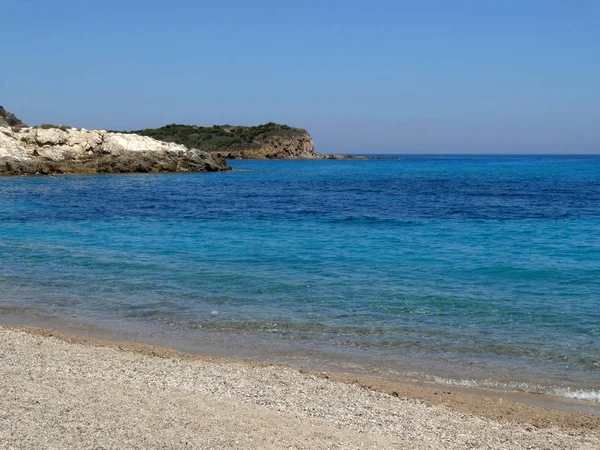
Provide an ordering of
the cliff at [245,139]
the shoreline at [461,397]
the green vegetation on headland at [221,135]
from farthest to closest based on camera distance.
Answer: the green vegetation on headland at [221,135] < the cliff at [245,139] < the shoreline at [461,397]

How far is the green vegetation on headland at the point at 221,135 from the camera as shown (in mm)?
146375

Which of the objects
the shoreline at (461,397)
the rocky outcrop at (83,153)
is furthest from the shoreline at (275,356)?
the rocky outcrop at (83,153)

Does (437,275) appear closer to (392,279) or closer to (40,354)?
(392,279)

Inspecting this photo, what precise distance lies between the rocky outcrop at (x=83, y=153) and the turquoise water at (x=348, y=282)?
92.4 ft

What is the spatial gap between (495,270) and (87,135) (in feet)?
182

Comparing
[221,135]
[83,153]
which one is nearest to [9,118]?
[83,153]

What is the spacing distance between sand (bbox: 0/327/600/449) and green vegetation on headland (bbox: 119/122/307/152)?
135135mm

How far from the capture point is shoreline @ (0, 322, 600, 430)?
26.2 ft

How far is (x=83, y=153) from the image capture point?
212ft

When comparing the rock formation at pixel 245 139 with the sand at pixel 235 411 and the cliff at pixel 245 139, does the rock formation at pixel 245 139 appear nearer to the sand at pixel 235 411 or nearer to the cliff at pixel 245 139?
the cliff at pixel 245 139

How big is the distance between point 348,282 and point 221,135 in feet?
478

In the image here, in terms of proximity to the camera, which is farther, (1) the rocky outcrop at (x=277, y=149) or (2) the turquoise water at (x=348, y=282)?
(1) the rocky outcrop at (x=277, y=149)

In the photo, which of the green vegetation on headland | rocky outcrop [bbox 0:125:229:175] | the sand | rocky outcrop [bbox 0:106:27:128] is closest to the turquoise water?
the sand

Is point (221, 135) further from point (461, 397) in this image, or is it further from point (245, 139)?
point (461, 397)
